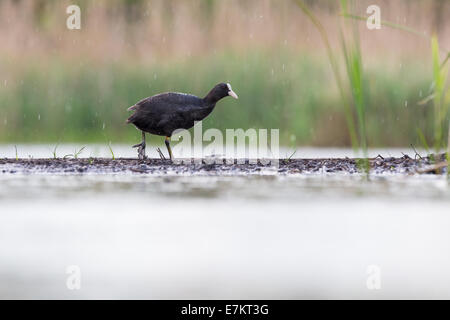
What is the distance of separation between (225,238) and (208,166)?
4156mm

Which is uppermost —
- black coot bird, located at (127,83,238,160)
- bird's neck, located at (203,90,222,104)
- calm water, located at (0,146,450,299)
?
bird's neck, located at (203,90,222,104)

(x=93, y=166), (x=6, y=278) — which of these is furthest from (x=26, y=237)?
(x=93, y=166)

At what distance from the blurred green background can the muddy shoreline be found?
205 centimetres

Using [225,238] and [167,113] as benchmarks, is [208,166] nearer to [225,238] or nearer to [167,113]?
[167,113]

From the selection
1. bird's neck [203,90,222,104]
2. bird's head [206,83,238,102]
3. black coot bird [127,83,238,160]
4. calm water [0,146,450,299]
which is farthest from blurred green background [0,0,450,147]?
calm water [0,146,450,299]

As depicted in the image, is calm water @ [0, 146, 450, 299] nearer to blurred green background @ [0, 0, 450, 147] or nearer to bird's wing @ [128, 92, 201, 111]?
bird's wing @ [128, 92, 201, 111]

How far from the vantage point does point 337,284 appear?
404 centimetres

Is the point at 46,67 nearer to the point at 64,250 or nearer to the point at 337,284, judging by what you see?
the point at 64,250

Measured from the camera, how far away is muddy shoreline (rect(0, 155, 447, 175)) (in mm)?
8883

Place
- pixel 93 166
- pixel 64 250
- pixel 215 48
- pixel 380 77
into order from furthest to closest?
1. pixel 215 48
2. pixel 380 77
3. pixel 93 166
4. pixel 64 250

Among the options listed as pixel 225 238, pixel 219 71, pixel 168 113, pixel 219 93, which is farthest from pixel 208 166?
pixel 225 238

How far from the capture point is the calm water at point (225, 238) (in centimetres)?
401

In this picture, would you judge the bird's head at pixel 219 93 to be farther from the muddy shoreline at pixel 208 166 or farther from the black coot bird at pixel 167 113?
the muddy shoreline at pixel 208 166
